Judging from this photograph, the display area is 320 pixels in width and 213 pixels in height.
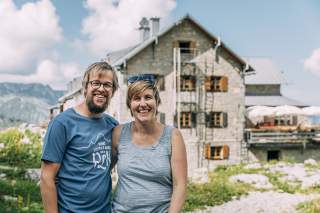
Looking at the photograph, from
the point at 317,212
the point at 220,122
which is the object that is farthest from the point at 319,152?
the point at 317,212

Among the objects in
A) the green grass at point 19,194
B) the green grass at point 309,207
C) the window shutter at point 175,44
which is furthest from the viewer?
the window shutter at point 175,44

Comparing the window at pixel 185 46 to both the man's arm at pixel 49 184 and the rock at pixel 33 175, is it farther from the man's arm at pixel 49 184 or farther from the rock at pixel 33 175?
the man's arm at pixel 49 184

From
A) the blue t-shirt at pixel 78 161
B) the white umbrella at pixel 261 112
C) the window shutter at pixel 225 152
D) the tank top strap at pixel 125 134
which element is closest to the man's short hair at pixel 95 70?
the blue t-shirt at pixel 78 161

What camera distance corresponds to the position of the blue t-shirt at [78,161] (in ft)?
11.3

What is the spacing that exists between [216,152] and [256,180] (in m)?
9.85

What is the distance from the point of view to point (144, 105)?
352 centimetres

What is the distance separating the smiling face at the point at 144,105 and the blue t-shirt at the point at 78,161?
13.7 inches


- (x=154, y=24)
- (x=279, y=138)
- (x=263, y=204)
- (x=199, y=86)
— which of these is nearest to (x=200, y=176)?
(x=199, y=86)

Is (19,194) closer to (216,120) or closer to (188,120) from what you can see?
(188,120)

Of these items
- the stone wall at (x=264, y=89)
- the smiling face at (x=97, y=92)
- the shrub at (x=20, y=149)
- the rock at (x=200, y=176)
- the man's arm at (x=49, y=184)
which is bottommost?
the rock at (x=200, y=176)

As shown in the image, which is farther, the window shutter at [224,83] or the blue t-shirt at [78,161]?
the window shutter at [224,83]

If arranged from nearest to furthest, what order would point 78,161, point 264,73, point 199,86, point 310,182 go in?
point 78,161, point 310,182, point 199,86, point 264,73

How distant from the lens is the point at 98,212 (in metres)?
3.58

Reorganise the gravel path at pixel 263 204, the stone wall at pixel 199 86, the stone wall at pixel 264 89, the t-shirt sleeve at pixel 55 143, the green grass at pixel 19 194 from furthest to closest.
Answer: the stone wall at pixel 264 89 → the stone wall at pixel 199 86 → the gravel path at pixel 263 204 → the green grass at pixel 19 194 → the t-shirt sleeve at pixel 55 143
